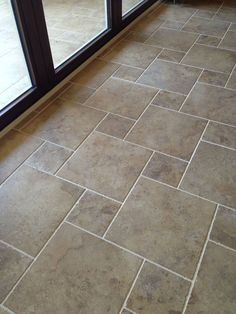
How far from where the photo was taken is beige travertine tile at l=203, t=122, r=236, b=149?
175 cm

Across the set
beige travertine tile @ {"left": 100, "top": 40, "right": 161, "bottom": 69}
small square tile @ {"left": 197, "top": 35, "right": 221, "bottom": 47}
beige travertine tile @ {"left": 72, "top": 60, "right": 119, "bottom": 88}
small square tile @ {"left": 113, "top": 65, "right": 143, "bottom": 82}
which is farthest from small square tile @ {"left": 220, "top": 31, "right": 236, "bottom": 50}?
beige travertine tile @ {"left": 72, "top": 60, "right": 119, "bottom": 88}

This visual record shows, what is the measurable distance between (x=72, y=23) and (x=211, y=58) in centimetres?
145

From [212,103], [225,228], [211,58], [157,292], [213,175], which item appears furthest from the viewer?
[211,58]

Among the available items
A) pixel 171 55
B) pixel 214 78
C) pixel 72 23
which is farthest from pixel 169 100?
pixel 72 23

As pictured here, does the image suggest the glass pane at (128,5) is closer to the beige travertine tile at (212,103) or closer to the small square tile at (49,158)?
the beige travertine tile at (212,103)

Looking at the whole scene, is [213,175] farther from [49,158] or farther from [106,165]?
[49,158]

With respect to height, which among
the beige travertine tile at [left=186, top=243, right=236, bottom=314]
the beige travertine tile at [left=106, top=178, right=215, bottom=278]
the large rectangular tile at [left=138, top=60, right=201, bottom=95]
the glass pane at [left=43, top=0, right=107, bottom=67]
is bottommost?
the glass pane at [left=43, top=0, right=107, bottom=67]

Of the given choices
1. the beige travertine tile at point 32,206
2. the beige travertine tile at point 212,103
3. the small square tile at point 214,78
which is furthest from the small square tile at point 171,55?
the beige travertine tile at point 32,206

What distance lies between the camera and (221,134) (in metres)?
1.80

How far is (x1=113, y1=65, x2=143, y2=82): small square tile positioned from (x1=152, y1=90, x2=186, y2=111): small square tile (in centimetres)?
26

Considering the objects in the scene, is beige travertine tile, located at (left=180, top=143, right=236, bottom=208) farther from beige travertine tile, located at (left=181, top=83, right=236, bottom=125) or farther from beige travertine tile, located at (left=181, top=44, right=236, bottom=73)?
beige travertine tile, located at (left=181, top=44, right=236, bottom=73)

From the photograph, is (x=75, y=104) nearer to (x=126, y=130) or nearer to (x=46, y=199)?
(x=126, y=130)

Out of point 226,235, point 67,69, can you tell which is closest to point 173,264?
point 226,235

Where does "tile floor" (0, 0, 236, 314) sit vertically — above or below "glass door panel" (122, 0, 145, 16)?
below
